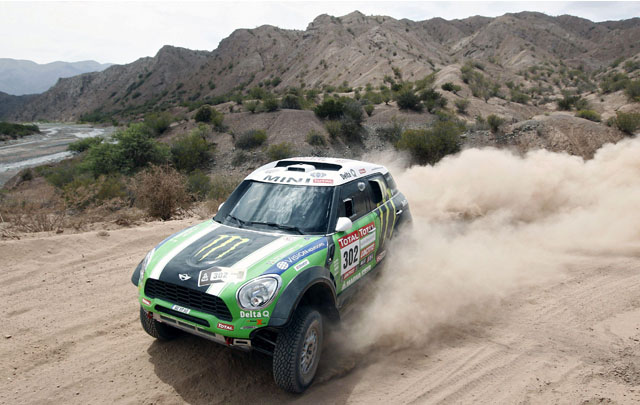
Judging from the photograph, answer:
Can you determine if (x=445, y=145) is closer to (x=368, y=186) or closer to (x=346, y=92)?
(x=368, y=186)

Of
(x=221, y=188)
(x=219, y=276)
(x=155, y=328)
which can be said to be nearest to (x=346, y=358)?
(x=219, y=276)

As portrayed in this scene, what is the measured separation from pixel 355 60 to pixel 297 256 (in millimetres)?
52330

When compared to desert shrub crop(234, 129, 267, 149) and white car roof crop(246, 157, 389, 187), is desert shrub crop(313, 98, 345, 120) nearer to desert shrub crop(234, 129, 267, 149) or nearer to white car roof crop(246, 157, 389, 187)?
desert shrub crop(234, 129, 267, 149)

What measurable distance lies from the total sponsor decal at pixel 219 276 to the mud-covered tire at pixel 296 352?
0.65 m

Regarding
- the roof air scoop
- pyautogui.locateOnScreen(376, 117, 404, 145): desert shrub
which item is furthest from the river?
the roof air scoop

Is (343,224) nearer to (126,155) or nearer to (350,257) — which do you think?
(350,257)

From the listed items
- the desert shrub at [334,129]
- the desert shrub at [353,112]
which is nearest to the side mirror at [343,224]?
the desert shrub at [334,129]

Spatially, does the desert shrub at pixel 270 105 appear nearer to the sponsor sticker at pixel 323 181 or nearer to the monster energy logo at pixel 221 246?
the sponsor sticker at pixel 323 181

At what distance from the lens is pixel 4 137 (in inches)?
1747

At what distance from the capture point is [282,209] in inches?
185

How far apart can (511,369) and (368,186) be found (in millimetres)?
2696

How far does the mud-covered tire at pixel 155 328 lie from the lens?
4395 mm

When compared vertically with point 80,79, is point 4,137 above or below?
below

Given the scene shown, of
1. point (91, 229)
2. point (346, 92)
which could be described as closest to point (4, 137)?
point (346, 92)
